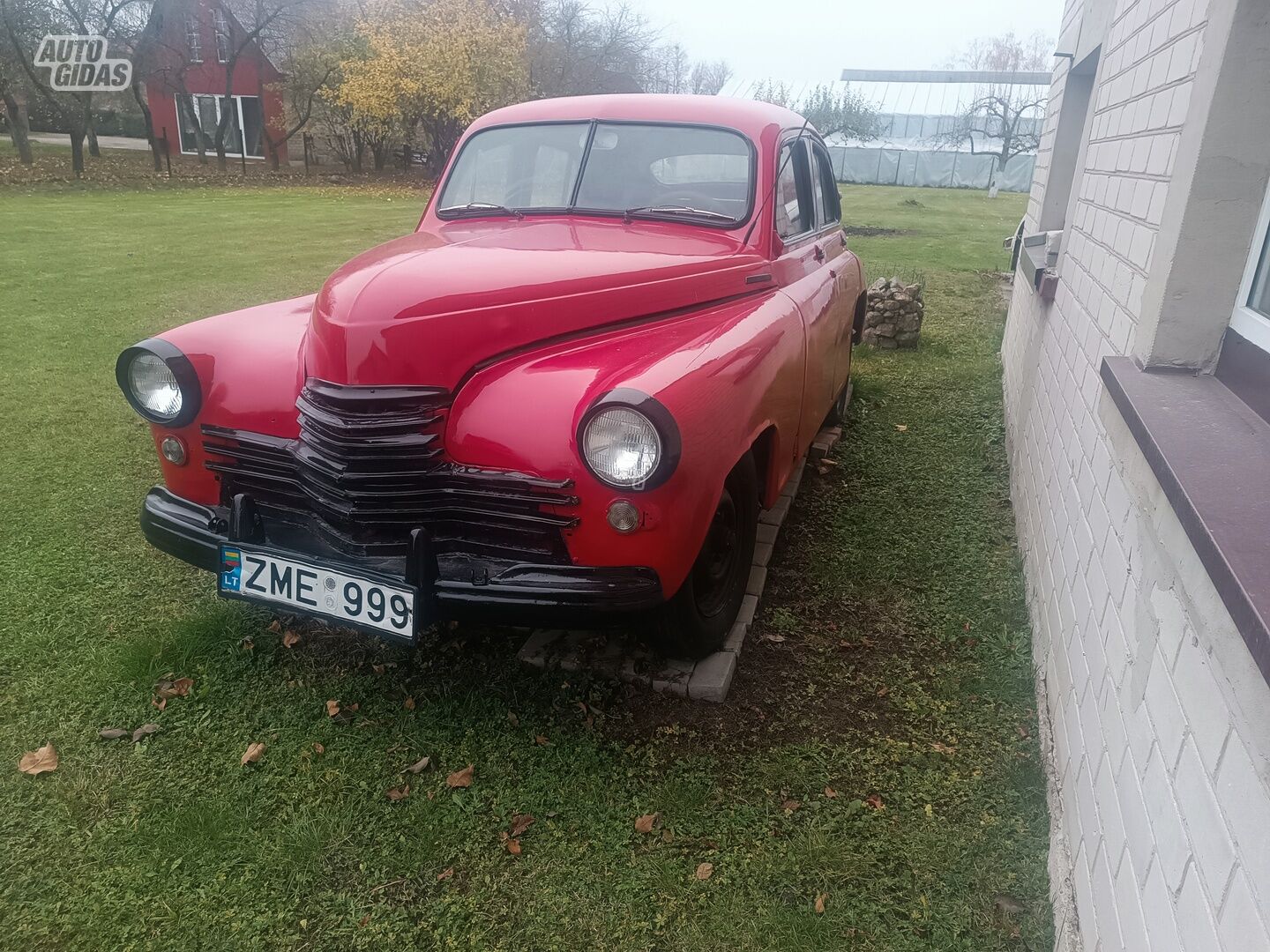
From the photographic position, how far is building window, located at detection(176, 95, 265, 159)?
106 feet

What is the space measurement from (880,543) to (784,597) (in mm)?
719

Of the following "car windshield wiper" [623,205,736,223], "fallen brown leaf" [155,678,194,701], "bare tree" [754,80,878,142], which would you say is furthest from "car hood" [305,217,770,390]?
"bare tree" [754,80,878,142]

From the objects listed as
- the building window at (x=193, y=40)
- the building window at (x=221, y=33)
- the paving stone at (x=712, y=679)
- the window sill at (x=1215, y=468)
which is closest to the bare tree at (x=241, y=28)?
the building window at (x=221, y=33)

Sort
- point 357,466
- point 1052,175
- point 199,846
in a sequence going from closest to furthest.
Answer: point 199,846 → point 357,466 → point 1052,175

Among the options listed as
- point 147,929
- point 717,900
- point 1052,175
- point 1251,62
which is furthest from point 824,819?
point 1052,175

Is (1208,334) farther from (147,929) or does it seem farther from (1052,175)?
(1052,175)

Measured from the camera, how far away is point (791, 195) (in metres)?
3.97

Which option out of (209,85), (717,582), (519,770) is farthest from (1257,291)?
(209,85)

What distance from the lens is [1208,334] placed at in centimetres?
201

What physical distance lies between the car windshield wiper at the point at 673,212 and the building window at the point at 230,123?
109ft

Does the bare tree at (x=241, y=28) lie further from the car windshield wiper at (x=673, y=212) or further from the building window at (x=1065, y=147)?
the car windshield wiper at (x=673, y=212)

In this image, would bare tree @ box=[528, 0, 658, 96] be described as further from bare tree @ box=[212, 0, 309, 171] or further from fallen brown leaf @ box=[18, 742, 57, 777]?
fallen brown leaf @ box=[18, 742, 57, 777]

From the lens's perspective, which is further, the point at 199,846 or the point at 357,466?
the point at 357,466

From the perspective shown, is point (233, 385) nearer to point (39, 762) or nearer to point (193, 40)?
point (39, 762)
